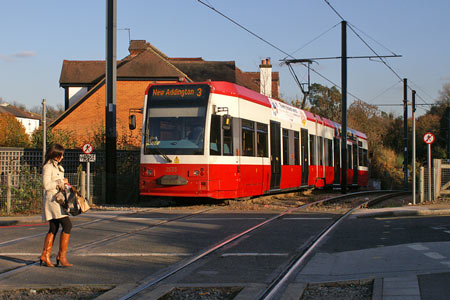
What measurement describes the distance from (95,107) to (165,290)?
119 ft

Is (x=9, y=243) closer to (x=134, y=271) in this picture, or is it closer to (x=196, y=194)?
(x=134, y=271)

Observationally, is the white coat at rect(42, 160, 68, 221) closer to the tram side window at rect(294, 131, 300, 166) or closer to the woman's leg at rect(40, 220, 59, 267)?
the woman's leg at rect(40, 220, 59, 267)

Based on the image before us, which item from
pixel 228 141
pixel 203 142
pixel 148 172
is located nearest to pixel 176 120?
pixel 203 142

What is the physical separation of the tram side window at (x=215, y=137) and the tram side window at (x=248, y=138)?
137 centimetres

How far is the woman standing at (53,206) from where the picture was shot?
7973mm

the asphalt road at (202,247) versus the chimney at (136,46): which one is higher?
the chimney at (136,46)

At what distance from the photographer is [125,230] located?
12.1m

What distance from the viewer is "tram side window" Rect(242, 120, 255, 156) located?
17209 millimetres

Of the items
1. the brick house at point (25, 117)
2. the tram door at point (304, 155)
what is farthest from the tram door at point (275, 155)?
the brick house at point (25, 117)

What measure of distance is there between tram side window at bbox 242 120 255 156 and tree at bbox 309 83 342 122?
4258 cm

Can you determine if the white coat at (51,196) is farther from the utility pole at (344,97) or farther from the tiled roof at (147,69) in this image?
the tiled roof at (147,69)

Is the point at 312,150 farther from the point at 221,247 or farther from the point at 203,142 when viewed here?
the point at 221,247

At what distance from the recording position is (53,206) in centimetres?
796

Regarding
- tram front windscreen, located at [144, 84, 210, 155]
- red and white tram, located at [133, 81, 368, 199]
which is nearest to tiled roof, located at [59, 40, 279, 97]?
red and white tram, located at [133, 81, 368, 199]
